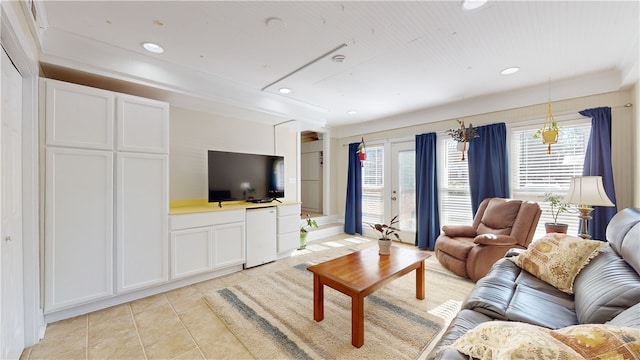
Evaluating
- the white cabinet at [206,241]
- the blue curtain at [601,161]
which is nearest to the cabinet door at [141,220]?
the white cabinet at [206,241]

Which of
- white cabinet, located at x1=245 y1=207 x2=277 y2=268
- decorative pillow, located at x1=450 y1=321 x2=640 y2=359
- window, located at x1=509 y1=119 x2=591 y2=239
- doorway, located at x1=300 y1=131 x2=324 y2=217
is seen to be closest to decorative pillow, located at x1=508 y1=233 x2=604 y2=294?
decorative pillow, located at x1=450 y1=321 x2=640 y2=359

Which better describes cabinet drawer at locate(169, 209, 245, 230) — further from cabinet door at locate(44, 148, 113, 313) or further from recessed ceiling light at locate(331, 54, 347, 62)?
recessed ceiling light at locate(331, 54, 347, 62)

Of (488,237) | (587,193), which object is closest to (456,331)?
(488,237)

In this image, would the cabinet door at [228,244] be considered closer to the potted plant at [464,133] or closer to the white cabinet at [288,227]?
the white cabinet at [288,227]

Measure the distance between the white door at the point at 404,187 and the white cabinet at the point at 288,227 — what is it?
212 centimetres

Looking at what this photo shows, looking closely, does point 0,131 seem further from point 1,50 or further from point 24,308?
point 24,308

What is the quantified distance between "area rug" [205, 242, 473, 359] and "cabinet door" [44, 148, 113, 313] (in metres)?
1.07

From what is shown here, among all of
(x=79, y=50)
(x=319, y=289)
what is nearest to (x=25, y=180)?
(x=79, y=50)

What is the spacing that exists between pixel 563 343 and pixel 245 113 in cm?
387

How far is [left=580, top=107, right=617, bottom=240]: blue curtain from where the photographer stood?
2.95m

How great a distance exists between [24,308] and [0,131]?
142 cm

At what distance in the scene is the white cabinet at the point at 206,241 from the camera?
292 centimetres

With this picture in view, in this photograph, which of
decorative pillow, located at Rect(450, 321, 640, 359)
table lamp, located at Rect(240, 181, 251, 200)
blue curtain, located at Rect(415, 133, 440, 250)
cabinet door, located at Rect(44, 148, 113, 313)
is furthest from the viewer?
blue curtain, located at Rect(415, 133, 440, 250)

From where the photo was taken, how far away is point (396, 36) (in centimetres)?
228
